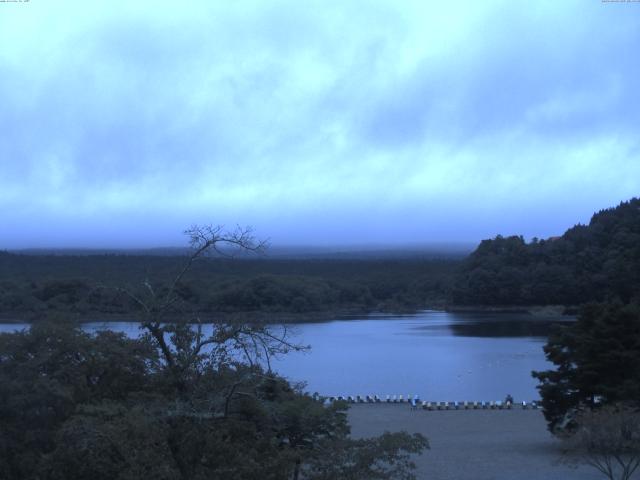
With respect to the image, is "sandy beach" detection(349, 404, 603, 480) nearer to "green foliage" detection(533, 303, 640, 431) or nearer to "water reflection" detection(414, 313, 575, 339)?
"green foliage" detection(533, 303, 640, 431)

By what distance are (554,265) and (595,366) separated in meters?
51.9

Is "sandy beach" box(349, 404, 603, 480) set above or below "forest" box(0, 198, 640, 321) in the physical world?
below

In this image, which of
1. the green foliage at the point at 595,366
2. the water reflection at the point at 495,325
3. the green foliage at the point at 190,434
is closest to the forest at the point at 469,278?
the water reflection at the point at 495,325

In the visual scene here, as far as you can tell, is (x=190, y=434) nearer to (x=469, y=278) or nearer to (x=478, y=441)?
(x=478, y=441)

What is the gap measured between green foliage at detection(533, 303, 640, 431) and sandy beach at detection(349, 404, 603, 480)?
2.84 feet

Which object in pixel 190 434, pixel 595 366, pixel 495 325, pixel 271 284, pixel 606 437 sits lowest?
pixel 495 325

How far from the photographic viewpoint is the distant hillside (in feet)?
206

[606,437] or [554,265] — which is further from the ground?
[554,265]

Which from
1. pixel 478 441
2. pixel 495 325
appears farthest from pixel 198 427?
pixel 495 325

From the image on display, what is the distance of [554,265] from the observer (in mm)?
66250

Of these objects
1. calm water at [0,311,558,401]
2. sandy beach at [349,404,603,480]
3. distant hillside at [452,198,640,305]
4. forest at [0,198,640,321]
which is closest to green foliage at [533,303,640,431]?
sandy beach at [349,404,603,480]

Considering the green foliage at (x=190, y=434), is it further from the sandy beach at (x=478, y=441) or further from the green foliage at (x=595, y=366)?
the green foliage at (x=595, y=366)

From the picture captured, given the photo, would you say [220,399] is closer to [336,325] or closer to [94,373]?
[94,373]

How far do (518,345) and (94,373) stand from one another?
3292 cm
